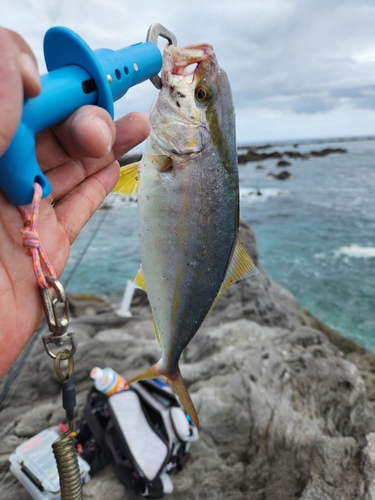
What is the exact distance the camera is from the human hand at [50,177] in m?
1.13

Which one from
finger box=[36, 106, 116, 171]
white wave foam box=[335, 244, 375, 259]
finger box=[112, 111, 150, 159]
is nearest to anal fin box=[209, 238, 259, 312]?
finger box=[112, 111, 150, 159]

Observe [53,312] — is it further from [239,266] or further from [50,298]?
[239,266]

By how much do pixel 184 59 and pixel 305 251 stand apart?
13789 millimetres

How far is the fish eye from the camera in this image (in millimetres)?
1932

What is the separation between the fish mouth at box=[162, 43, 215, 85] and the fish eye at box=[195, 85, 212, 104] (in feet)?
0.19

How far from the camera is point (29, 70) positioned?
1.13 meters

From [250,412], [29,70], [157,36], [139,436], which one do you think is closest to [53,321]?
[29,70]

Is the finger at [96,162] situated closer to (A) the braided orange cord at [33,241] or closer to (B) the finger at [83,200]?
(B) the finger at [83,200]

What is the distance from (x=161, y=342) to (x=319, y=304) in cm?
921

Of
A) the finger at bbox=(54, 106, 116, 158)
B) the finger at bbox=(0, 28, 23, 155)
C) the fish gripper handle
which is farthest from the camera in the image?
the finger at bbox=(54, 106, 116, 158)

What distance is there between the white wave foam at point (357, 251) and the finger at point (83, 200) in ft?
45.2

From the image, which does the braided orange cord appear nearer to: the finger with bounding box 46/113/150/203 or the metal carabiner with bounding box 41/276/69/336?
the metal carabiner with bounding box 41/276/69/336

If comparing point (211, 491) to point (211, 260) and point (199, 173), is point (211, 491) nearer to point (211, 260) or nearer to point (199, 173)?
point (211, 260)

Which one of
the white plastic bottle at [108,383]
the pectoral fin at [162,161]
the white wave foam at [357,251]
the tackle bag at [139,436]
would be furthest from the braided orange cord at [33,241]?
the white wave foam at [357,251]
